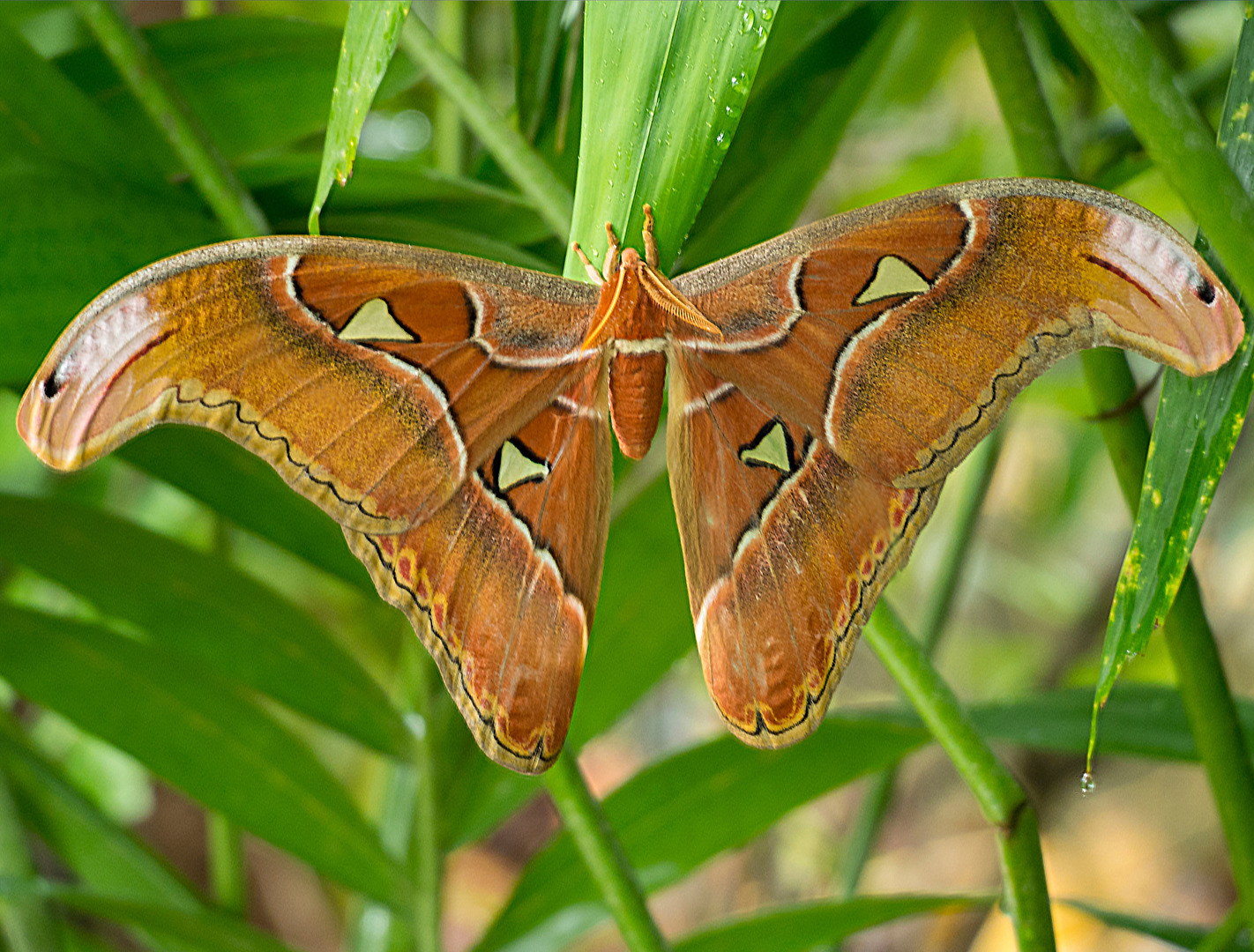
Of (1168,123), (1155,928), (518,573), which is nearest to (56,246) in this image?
(518,573)

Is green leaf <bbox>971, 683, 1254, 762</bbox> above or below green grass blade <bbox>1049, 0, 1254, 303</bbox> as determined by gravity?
below

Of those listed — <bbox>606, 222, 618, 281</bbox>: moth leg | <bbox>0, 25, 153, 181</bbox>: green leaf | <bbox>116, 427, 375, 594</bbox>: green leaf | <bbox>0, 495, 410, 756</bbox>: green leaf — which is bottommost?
<bbox>0, 495, 410, 756</bbox>: green leaf

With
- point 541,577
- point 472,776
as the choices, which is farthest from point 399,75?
point 472,776

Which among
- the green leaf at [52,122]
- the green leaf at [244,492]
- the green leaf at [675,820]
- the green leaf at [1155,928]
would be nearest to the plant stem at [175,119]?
the green leaf at [52,122]

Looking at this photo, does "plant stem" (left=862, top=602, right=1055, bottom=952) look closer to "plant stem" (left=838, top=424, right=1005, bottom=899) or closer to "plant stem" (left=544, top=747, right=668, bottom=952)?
"plant stem" (left=544, top=747, right=668, bottom=952)

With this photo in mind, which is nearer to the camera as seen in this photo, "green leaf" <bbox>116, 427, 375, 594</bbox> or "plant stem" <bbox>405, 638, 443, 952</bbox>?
"green leaf" <bbox>116, 427, 375, 594</bbox>

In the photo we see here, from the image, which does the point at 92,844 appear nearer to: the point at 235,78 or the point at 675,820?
the point at 675,820

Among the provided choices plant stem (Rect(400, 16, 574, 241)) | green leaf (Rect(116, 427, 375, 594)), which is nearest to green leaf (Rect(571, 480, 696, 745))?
green leaf (Rect(116, 427, 375, 594))

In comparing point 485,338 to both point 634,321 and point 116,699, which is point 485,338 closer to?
point 634,321
